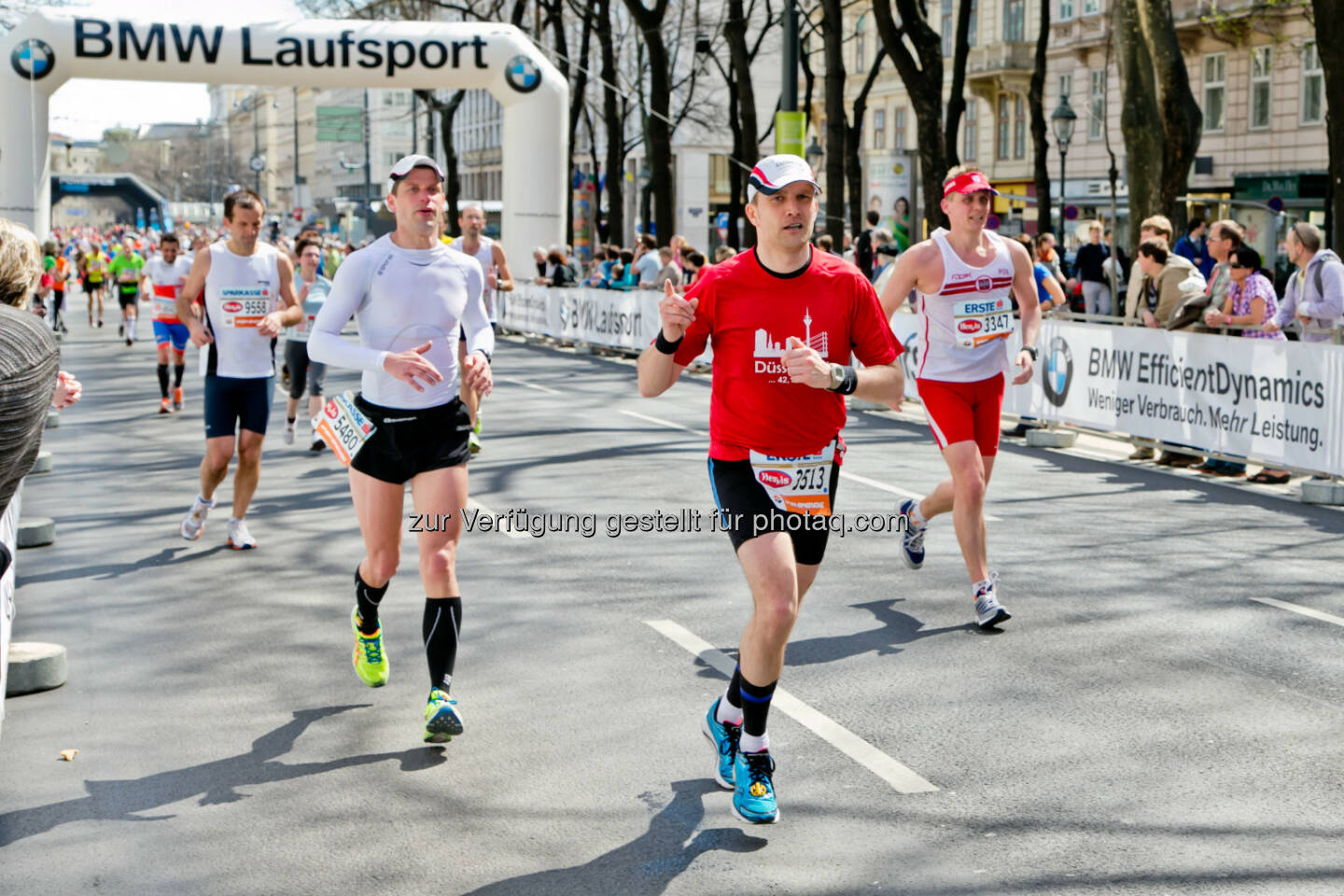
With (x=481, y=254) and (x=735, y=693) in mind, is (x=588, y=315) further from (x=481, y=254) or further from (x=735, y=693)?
(x=735, y=693)

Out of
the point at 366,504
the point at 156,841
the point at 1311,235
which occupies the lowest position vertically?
the point at 156,841

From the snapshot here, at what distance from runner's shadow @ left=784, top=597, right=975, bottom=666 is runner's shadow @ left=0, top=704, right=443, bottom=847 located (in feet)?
6.23

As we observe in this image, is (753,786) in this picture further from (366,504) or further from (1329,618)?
(1329,618)

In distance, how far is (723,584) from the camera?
837 centimetres

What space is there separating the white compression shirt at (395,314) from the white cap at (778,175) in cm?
164

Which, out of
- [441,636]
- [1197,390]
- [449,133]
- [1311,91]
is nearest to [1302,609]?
[441,636]

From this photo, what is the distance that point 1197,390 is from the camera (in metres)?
12.6

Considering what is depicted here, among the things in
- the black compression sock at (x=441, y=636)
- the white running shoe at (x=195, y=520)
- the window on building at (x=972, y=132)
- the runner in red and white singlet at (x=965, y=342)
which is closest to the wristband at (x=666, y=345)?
the black compression sock at (x=441, y=636)

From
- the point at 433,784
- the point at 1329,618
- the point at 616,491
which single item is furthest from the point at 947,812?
the point at 616,491

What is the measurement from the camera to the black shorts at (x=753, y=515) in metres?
4.88

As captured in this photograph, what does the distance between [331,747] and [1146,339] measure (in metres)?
9.31

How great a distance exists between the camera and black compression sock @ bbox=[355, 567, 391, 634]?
610 cm

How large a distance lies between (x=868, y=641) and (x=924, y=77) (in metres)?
Answer: 16.8

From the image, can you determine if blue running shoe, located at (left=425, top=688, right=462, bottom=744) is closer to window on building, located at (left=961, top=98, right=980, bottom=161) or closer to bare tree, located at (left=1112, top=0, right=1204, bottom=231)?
bare tree, located at (left=1112, top=0, right=1204, bottom=231)
